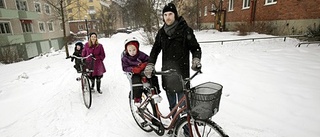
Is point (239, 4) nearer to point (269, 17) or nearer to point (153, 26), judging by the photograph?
point (269, 17)

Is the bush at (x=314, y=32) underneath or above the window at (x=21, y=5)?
underneath

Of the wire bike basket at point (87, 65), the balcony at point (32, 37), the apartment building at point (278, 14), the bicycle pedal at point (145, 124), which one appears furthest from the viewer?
the balcony at point (32, 37)

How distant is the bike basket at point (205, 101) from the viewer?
5.43 feet

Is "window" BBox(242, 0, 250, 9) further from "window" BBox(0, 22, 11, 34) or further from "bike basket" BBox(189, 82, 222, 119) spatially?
"window" BBox(0, 22, 11, 34)

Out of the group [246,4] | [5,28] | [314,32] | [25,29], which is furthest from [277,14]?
[25,29]

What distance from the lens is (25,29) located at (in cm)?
2152

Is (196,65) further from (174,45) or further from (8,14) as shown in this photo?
(8,14)

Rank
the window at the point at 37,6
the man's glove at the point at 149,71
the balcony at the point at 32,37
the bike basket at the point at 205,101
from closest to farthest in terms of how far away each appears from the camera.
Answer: the bike basket at the point at 205,101
the man's glove at the point at 149,71
the balcony at the point at 32,37
the window at the point at 37,6

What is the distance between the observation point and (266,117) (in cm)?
316

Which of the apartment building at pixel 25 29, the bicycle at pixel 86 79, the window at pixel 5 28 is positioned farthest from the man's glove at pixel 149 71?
the window at pixel 5 28

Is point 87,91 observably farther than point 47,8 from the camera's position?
No

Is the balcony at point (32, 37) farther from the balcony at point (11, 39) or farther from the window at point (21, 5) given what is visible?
the window at point (21, 5)

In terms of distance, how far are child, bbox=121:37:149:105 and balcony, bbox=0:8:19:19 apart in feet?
71.8

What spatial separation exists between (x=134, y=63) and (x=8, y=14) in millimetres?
22849
